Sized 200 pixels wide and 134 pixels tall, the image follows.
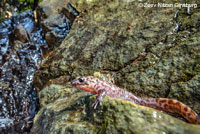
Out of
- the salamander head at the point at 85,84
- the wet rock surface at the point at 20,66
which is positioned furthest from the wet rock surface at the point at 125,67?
the wet rock surface at the point at 20,66

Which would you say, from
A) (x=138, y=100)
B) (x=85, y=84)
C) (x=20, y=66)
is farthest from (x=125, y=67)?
(x=20, y=66)

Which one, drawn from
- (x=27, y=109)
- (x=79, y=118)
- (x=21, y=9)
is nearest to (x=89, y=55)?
(x=79, y=118)

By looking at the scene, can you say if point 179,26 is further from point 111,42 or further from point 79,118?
point 79,118

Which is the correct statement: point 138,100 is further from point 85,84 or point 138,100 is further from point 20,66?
point 20,66

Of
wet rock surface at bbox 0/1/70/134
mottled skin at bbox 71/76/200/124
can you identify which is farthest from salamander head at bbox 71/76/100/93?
wet rock surface at bbox 0/1/70/134

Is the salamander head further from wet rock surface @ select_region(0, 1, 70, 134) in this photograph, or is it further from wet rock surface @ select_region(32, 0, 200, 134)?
wet rock surface @ select_region(0, 1, 70, 134)

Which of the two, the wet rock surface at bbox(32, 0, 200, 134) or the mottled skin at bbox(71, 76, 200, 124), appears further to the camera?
the mottled skin at bbox(71, 76, 200, 124)
